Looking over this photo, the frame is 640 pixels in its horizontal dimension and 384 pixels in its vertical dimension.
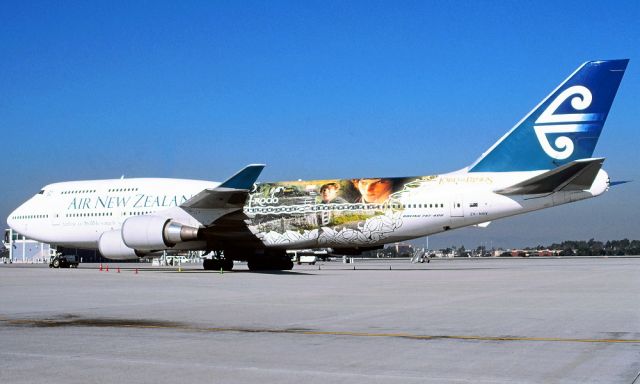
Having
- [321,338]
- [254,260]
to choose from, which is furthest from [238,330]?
[254,260]

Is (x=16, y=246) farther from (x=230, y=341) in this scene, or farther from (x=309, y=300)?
(x=230, y=341)

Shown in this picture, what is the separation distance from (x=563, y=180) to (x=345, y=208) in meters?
8.86

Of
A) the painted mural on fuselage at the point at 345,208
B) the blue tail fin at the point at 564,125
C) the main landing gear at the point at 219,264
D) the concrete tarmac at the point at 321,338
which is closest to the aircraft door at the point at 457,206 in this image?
the painted mural on fuselage at the point at 345,208

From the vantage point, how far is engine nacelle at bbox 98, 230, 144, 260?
30562 mm

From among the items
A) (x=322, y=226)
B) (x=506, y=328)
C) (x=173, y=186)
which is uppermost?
(x=173, y=186)

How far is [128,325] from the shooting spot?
10.1 meters

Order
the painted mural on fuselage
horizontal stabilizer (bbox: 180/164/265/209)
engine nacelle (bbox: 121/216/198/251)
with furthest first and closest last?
the painted mural on fuselage
engine nacelle (bbox: 121/216/198/251)
horizontal stabilizer (bbox: 180/164/265/209)

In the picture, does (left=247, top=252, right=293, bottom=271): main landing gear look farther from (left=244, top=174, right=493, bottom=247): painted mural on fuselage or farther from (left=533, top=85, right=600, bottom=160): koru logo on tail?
(left=533, top=85, right=600, bottom=160): koru logo on tail

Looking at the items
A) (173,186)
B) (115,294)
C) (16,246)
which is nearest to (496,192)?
(173,186)

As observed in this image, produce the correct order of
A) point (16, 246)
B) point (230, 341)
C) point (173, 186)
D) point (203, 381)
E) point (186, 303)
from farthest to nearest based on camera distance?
point (16, 246) < point (173, 186) < point (186, 303) < point (230, 341) < point (203, 381)

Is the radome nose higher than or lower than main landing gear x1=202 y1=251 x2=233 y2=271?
higher

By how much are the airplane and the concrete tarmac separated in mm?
12449

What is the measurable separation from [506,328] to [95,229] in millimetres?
27827

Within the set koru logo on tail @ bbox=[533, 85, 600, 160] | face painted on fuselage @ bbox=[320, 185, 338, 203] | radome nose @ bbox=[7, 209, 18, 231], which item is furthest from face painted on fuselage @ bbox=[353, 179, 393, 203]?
radome nose @ bbox=[7, 209, 18, 231]
